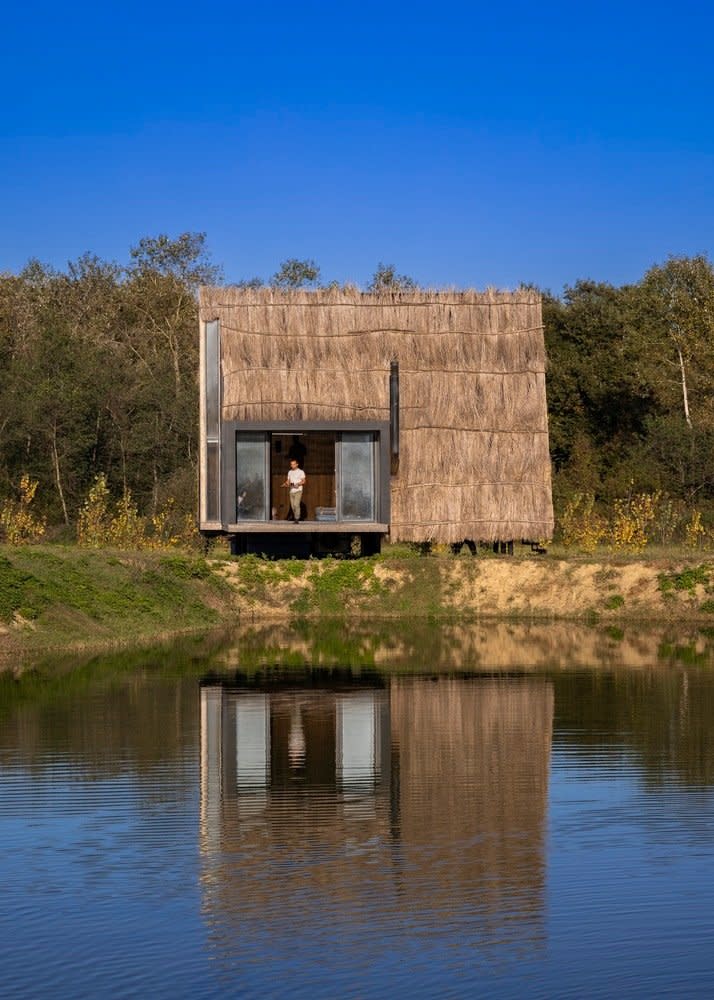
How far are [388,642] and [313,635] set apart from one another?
1515 mm

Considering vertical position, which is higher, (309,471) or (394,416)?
(394,416)

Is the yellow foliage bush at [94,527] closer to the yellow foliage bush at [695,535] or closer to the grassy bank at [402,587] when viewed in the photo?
the grassy bank at [402,587]

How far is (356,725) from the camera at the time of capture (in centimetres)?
1731

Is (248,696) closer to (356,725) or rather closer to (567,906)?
(356,725)

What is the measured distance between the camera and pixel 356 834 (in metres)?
12.1

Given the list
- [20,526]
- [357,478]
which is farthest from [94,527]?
[357,478]

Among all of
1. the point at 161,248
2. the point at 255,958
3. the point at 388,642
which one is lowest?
the point at 255,958

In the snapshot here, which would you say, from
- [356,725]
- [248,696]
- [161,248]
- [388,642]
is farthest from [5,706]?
[161,248]

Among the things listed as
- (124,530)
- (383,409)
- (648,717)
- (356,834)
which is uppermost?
(383,409)

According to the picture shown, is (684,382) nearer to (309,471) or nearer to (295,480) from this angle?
(309,471)

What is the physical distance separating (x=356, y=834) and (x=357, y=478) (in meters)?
20.0

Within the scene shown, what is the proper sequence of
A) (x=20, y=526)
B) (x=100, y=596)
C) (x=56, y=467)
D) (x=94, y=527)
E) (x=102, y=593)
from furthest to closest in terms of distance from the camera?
(x=56, y=467)
(x=20, y=526)
(x=94, y=527)
(x=102, y=593)
(x=100, y=596)

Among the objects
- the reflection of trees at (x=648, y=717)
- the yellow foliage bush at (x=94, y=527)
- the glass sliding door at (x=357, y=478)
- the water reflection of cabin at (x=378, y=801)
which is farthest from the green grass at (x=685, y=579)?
the yellow foliage bush at (x=94, y=527)

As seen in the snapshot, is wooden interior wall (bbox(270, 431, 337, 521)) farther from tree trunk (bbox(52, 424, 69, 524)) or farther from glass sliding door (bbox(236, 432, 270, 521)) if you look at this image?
tree trunk (bbox(52, 424, 69, 524))
